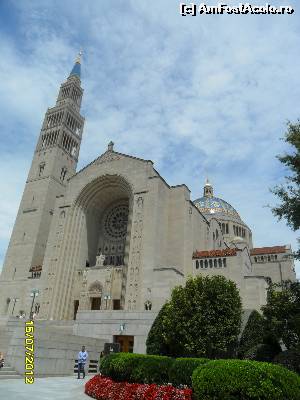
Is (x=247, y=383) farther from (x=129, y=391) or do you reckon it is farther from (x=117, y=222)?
(x=117, y=222)

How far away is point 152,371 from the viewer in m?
13.9

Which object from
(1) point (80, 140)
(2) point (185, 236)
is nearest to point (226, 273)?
(2) point (185, 236)

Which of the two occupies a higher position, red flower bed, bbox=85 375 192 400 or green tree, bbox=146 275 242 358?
green tree, bbox=146 275 242 358

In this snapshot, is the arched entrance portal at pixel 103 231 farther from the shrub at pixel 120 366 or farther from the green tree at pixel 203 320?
the shrub at pixel 120 366

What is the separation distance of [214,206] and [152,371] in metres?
59.2

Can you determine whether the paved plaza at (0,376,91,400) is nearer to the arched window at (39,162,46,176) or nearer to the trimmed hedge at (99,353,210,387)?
the trimmed hedge at (99,353,210,387)

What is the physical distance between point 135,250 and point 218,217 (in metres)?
33.6

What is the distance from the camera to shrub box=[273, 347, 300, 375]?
18.6 meters

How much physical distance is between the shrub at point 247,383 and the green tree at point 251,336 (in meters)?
14.0

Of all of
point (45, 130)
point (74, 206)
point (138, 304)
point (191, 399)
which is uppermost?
point (45, 130)

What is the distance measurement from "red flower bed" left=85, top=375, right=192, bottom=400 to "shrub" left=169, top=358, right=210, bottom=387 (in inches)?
24.9

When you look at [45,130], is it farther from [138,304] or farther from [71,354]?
[71,354]

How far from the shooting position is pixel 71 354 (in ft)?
75.2
